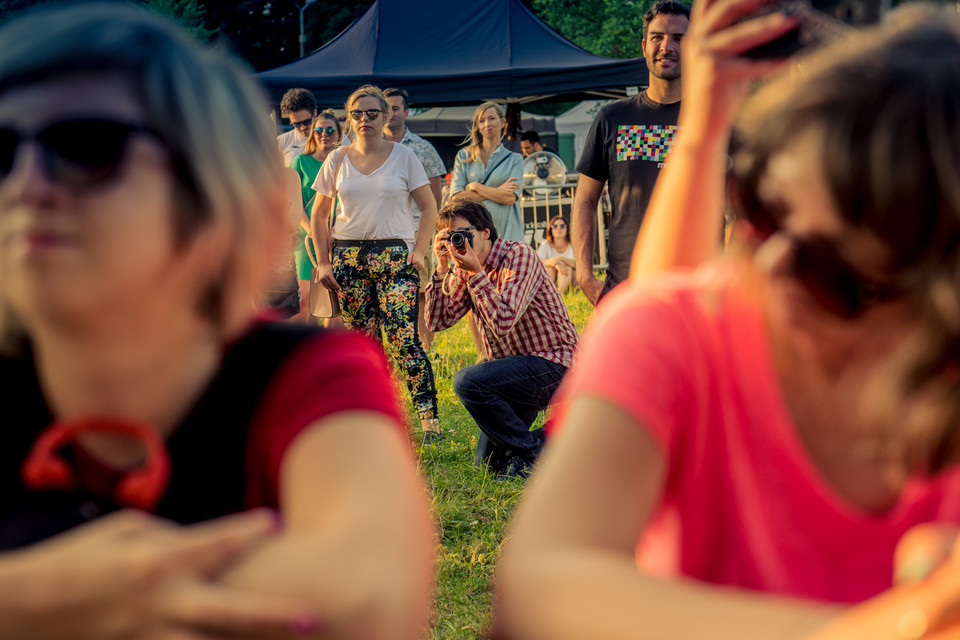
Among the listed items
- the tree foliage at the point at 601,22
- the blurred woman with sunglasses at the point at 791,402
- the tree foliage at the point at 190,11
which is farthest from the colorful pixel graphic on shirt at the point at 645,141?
the tree foliage at the point at 190,11

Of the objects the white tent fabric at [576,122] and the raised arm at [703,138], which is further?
the white tent fabric at [576,122]

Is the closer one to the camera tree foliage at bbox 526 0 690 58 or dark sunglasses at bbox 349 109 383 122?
dark sunglasses at bbox 349 109 383 122

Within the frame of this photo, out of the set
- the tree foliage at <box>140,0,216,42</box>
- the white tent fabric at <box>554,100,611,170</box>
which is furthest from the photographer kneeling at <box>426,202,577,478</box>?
the tree foliage at <box>140,0,216,42</box>

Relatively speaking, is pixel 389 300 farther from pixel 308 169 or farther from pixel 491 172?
pixel 491 172

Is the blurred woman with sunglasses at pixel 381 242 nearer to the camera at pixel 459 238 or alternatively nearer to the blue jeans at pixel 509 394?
the blue jeans at pixel 509 394

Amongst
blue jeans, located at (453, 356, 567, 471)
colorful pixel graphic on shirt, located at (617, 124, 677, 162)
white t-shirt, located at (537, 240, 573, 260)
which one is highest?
colorful pixel graphic on shirt, located at (617, 124, 677, 162)

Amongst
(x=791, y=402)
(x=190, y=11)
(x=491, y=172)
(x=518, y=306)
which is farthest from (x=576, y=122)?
(x=791, y=402)

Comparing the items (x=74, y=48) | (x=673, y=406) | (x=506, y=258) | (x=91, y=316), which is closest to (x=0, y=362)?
(x=91, y=316)

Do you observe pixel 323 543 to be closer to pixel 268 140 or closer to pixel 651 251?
pixel 268 140

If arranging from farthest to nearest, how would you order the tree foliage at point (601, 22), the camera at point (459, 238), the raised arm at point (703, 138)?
the tree foliage at point (601, 22) → the camera at point (459, 238) → the raised arm at point (703, 138)

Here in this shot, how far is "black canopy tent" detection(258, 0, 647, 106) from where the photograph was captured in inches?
432

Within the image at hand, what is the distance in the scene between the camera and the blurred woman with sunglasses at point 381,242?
214 inches

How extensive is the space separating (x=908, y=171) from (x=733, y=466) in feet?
1.23

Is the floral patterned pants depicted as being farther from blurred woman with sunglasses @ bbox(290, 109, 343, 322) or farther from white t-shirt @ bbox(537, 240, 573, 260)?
white t-shirt @ bbox(537, 240, 573, 260)
